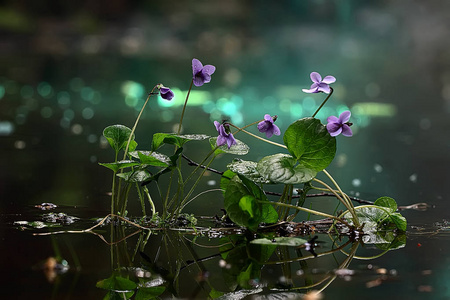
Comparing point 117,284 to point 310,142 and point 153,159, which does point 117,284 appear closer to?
point 153,159

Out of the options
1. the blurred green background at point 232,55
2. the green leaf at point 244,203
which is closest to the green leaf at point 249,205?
the green leaf at point 244,203

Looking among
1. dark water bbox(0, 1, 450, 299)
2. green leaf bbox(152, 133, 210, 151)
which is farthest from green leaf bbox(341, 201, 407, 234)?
dark water bbox(0, 1, 450, 299)

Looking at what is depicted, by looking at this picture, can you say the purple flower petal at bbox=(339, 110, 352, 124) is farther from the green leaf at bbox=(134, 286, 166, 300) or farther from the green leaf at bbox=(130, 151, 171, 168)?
the green leaf at bbox=(134, 286, 166, 300)

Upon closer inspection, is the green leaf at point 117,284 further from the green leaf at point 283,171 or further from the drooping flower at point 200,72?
the drooping flower at point 200,72

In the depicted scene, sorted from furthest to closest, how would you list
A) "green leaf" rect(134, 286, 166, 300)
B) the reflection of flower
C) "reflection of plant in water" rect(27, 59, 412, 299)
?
the reflection of flower, "reflection of plant in water" rect(27, 59, 412, 299), "green leaf" rect(134, 286, 166, 300)

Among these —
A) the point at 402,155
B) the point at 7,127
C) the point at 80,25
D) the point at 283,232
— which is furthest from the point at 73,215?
the point at 80,25

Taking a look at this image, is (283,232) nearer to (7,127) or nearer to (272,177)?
(272,177)
